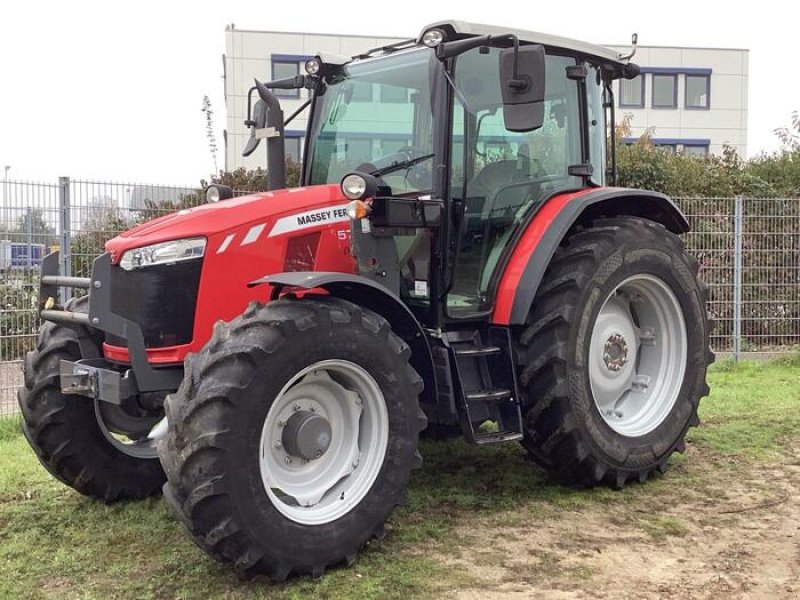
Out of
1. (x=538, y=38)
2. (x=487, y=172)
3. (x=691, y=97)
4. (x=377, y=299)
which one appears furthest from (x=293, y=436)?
(x=691, y=97)

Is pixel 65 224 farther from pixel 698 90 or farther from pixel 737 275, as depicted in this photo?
pixel 698 90

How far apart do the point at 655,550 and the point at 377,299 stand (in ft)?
5.52

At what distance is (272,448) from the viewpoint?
360 cm

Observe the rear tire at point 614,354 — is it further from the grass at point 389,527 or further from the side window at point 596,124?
the side window at point 596,124

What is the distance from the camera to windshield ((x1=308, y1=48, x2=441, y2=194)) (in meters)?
4.40

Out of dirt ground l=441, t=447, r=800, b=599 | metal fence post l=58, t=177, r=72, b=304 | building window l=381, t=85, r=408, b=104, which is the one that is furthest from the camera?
metal fence post l=58, t=177, r=72, b=304

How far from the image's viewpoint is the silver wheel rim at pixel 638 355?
16.0 feet

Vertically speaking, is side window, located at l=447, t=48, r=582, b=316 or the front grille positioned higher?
side window, located at l=447, t=48, r=582, b=316

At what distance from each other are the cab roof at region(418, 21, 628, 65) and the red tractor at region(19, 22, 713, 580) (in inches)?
0.8

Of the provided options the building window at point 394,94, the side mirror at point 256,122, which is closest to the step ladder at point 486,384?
the building window at point 394,94

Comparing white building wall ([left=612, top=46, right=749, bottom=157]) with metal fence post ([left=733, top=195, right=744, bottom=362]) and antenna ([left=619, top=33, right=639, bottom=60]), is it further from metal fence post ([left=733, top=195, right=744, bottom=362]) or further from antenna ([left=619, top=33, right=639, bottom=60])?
antenna ([left=619, top=33, right=639, bottom=60])

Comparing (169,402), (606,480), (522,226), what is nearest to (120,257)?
(169,402)

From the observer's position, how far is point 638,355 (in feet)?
17.0

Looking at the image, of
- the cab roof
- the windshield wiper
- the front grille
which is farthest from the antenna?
the front grille
